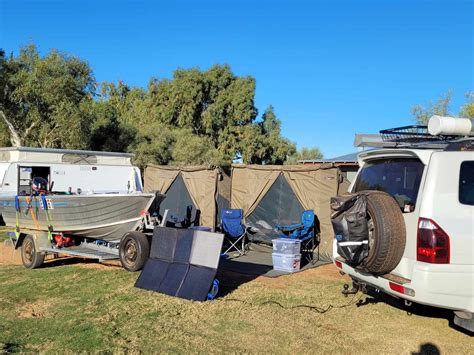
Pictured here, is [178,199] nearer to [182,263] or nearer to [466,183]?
[182,263]

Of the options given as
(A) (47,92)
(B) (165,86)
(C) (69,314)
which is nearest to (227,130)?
(B) (165,86)

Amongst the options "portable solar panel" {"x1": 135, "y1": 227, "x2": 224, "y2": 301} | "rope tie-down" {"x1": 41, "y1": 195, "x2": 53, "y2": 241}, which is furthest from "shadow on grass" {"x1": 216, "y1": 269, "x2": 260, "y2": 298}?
"rope tie-down" {"x1": 41, "y1": 195, "x2": 53, "y2": 241}

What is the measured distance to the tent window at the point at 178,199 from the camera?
13148 mm

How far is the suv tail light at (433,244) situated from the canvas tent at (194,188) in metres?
8.39

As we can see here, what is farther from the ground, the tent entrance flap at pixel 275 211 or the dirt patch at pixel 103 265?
the tent entrance flap at pixel 275 211

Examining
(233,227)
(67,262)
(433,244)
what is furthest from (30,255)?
(433,244)

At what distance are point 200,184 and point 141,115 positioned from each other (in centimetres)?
2274

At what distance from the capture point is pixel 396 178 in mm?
4707

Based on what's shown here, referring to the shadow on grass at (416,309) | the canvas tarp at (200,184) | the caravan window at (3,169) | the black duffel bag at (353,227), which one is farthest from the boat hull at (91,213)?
the black duffel bag at (353,227)

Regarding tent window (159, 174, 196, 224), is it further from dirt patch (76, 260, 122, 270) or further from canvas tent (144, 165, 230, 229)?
dirt patch (76, 260, 122, 270)

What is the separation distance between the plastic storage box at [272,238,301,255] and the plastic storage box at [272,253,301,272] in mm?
69

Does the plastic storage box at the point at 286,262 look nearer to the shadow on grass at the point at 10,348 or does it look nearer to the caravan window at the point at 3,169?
the shadow on grass at the point at 10,348

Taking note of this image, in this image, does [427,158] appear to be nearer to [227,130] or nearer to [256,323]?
[256,323]

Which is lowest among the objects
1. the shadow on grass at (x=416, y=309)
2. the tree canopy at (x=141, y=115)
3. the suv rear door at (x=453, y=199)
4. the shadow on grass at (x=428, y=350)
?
the shadow on grass at (x=428, y=350)
